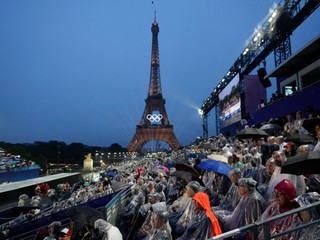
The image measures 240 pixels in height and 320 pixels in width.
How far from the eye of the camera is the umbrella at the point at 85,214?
5070mm

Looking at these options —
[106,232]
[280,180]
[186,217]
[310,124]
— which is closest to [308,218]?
[280,180]

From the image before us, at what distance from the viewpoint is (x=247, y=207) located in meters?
4.07

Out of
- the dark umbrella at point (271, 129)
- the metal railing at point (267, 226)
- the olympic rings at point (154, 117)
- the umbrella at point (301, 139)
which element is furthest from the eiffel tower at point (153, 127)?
the metal railing at point (267, 226)

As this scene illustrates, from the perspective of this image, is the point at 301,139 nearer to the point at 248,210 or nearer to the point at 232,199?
the point at 232,199

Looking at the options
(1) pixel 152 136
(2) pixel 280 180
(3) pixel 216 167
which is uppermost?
(1) pixel 152 136

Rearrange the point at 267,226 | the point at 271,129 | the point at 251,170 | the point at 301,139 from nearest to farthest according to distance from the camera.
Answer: the point at 267,226, the point at 251,170, the point at 301,139, the point at 271,129

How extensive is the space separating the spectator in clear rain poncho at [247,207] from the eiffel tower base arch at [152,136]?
55.1m

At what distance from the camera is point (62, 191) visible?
15484 mm

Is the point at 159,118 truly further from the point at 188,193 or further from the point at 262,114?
the point at 188,193

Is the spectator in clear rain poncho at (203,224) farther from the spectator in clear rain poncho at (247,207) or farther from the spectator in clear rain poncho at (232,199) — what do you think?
the spectator in clear rain poncho at (232,199)

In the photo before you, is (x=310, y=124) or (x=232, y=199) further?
(x=310, y=124)

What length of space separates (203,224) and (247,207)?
74 centimetres

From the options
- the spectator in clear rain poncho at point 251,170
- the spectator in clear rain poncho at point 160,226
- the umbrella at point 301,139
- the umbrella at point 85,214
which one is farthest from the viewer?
the umbrella at point 301,139

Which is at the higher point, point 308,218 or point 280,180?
point 280,180
